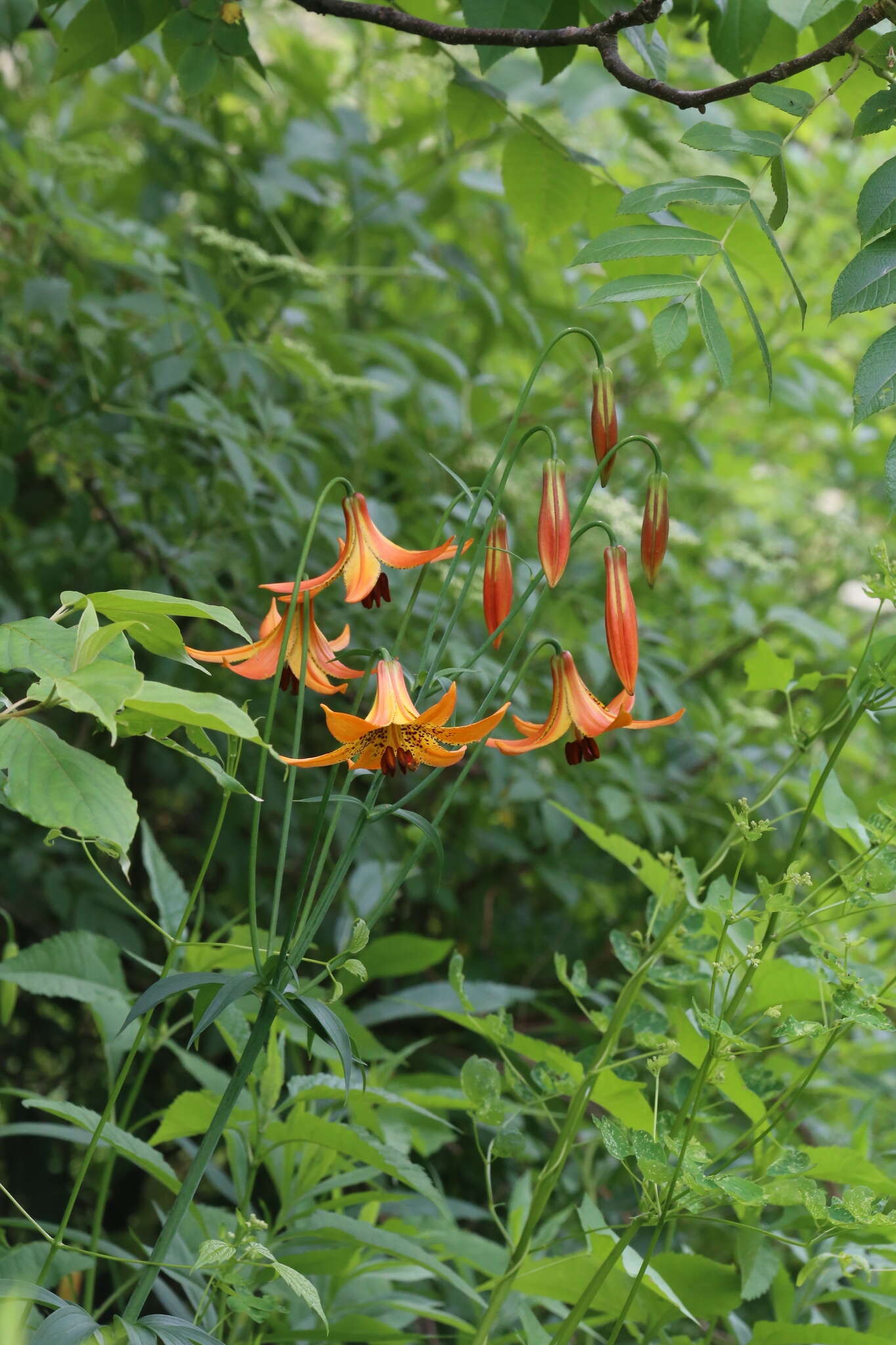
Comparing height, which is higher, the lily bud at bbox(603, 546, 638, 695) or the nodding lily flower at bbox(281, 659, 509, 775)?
the nodding lily flower at bbox(281, 659, 509, 775)

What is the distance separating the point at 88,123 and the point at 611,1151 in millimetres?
2010

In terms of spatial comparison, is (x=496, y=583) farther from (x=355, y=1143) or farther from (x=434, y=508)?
(x=434, y=508)

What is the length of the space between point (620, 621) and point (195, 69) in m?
0.58

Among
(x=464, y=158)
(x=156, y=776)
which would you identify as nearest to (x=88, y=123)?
(x=464, y=158)

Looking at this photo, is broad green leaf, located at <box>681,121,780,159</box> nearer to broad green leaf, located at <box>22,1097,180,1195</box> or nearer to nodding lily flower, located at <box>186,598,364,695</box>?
nodding lily flower, located at <box>186,598,364,695</box>

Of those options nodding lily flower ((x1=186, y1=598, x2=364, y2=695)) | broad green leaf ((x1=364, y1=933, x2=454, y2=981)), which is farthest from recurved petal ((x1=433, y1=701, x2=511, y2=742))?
broad green leaf ((x1=364, y1=933, x2=454, y2=981))

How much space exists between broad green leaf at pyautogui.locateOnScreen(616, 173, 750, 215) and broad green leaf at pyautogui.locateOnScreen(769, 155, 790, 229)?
0.02 m

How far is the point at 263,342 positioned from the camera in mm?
1714

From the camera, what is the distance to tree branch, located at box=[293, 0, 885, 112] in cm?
74

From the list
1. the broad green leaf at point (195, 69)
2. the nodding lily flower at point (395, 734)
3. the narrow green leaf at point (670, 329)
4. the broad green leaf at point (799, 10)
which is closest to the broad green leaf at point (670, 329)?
the narrow green leaf at point (670, 329)

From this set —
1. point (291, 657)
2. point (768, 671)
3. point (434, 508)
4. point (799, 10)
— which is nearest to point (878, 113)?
point (799, 10)

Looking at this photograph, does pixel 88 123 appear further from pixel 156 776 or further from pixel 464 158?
pixel 156 776

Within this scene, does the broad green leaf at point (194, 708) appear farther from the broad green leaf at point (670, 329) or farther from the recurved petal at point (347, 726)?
the broad green leaf at point (670, 329)

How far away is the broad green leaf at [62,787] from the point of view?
19.5 inches
